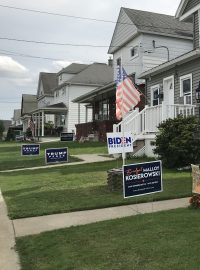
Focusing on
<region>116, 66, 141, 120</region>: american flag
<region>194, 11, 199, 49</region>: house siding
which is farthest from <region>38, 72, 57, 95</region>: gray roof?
<region>116, 66, 141, 120</region>: american flag

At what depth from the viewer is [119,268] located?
456cm

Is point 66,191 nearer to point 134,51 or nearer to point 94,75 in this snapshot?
point 134,51

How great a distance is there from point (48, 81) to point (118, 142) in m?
48.5

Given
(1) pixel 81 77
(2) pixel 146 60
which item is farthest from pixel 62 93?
(2) pixel 146 60

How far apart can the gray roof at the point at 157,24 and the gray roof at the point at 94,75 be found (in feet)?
51.8

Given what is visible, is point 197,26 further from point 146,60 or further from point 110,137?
point 110,137

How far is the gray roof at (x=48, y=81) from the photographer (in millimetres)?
A: 54750

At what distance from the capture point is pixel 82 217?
7145 millimetres

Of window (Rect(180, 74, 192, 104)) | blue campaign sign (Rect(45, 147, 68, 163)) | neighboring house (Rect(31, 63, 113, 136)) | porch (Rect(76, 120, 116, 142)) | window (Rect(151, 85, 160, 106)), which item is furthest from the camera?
neighboring house (Rect(31, 63, 113, 136))

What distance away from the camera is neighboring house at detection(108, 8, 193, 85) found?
84.4 ft

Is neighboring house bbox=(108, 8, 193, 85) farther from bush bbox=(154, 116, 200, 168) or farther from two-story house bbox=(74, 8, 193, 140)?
bush bbox=(154, 116, 200, 168)

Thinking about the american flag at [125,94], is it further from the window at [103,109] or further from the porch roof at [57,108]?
the porch roof at [57,108]

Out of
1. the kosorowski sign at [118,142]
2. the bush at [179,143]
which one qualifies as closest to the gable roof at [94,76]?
the bush at [179,143]

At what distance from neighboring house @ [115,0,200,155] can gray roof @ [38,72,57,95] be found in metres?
35.3
